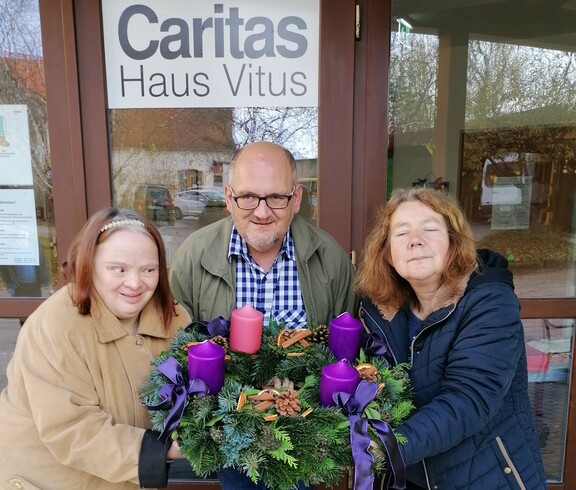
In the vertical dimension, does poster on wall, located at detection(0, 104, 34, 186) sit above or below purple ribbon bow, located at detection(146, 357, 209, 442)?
above

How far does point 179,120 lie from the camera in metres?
2.23

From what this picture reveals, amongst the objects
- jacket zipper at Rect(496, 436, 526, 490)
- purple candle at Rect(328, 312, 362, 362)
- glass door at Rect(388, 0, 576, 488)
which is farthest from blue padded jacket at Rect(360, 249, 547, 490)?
glass door at Rect(388, 0, 576, 488)

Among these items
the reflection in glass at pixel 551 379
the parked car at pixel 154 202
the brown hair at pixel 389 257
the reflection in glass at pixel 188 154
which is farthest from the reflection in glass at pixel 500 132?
the parked car at pixel 154 202

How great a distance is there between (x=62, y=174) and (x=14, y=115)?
0.40m

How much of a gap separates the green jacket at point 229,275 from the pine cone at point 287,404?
0.59 meters

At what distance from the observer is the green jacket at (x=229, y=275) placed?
1.68 metres

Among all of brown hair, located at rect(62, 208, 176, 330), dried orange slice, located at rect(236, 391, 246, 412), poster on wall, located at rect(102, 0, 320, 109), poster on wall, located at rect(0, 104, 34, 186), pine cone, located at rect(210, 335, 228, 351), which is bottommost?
dried orange slice, located at rect(236, 391, 246, 412)

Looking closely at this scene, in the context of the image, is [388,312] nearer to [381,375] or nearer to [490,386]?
[381,375]

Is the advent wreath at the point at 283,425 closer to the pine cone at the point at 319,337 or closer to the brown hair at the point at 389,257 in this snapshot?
the pine cone at the point at 319,337

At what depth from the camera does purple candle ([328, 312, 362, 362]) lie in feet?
4.24

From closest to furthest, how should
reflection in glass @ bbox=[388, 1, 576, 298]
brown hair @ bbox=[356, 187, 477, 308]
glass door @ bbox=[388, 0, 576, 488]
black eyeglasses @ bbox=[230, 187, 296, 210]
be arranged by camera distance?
1. brown hair @ bbox=[356, 187, 477, 308]
2. black eyeglasses @ bbox=[230, 187, 296, 210]
3. glass door @ bbox=[388, 0, 576, 488]
4. reflection in glass @ bbox=[388, 1, 576, 298]

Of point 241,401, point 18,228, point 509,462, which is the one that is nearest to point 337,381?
point 241,401

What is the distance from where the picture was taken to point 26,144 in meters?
2.20

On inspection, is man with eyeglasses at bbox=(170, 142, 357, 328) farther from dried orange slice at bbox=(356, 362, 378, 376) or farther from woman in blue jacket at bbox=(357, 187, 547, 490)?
dried orange slice at bbox=(356, 362, 378, 376)
